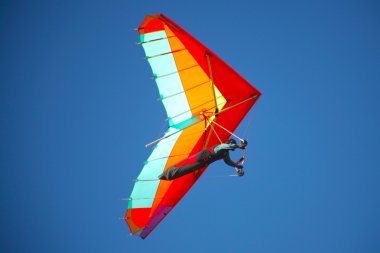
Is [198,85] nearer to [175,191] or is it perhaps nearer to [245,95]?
[245,95]

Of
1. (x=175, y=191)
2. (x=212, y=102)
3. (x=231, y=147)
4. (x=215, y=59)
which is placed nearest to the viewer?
(x=231, y=147)

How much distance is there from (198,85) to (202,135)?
54.5 inches

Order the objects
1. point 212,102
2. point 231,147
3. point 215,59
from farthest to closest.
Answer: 1. point 212,102
2. point 215,59
3. point 231,147

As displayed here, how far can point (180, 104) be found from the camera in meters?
13.6

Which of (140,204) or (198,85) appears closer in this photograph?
(198,85)

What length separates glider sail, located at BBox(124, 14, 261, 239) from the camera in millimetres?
12594

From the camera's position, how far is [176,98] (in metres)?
13.5

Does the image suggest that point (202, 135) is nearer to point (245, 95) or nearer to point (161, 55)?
point (245, 95)

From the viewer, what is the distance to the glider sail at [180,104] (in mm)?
12594

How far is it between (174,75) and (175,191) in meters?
3.37

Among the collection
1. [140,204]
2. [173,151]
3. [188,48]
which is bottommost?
[140,204]

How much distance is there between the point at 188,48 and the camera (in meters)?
12.5

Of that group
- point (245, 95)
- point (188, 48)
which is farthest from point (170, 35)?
point (245, 95)

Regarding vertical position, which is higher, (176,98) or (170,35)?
(170,35)
